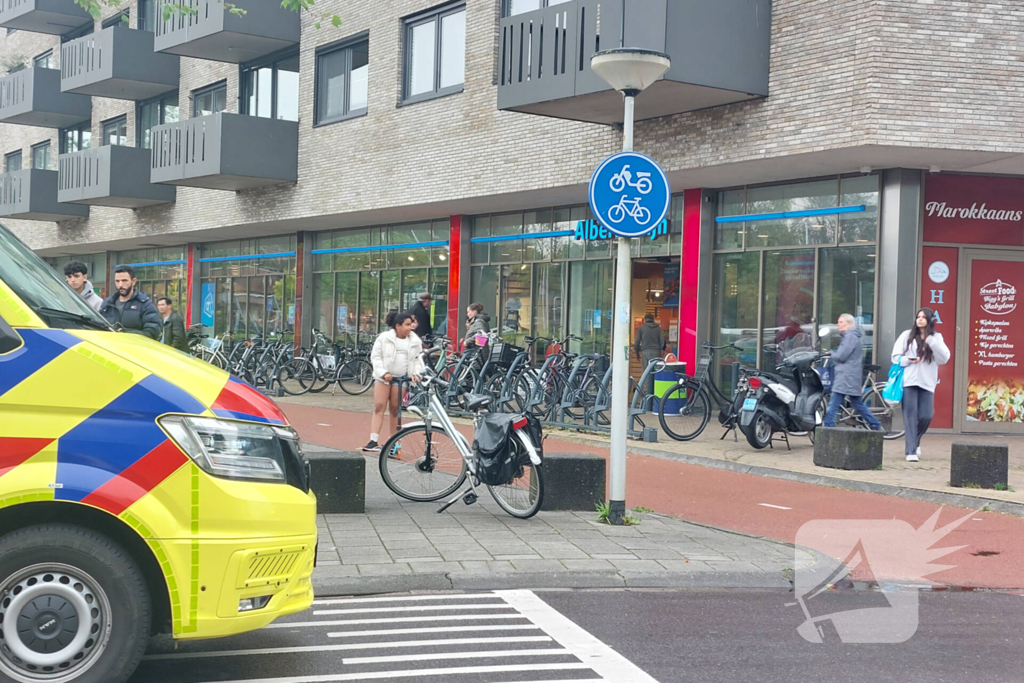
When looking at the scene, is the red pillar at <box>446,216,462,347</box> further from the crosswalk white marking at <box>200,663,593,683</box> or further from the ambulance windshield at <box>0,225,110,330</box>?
the ambulance windshield at <box>0,225,110,330</box>

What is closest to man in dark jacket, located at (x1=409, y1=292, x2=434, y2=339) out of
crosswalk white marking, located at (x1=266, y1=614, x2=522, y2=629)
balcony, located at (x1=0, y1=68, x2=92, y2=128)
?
crosswalk white marking, located at (x1=266, y1=614, x2=522, y2=629)

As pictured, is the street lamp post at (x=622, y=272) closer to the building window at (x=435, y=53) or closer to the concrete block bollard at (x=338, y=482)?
the concrete block bollard at (x=338, y=482)

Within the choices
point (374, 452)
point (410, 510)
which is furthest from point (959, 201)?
point (410, 510)

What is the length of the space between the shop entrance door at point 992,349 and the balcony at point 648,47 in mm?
4350

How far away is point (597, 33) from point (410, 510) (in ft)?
28.4

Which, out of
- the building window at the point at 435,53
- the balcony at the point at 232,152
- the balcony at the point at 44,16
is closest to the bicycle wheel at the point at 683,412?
the building window at the point at 435,53

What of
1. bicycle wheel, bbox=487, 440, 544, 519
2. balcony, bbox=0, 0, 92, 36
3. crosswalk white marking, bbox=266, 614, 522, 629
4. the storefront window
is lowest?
crosswalk white marking, bbox=266, 614, 522, 629

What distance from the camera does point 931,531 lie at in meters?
8.62

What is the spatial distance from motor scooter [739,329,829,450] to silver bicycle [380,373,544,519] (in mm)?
5154

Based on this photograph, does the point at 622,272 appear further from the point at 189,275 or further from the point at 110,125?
the point at 110,125

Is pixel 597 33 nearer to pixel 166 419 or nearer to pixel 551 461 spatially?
pixel 551 461

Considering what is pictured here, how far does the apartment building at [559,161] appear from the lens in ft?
45.2

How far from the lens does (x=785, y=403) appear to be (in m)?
13.1

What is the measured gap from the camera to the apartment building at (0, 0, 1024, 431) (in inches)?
543
